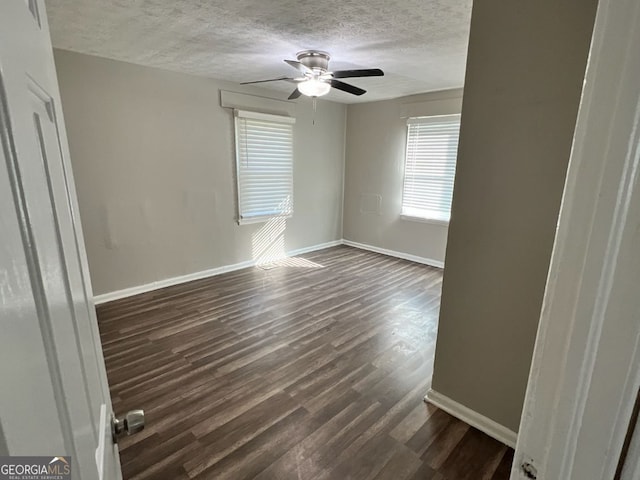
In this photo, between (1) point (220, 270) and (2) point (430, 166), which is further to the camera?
(2) point (430, 166)

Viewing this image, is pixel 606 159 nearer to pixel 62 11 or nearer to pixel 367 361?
pixel 367 361

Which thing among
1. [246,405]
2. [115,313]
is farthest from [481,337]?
[115,313]

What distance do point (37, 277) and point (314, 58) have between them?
2.79m

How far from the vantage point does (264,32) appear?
7.34 ft

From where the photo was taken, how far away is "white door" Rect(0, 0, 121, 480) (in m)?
0.30

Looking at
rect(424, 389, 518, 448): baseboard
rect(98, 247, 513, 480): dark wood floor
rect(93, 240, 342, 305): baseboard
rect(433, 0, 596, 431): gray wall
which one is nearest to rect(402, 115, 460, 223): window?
rect(98, 247, 513, 480): dark wood floor

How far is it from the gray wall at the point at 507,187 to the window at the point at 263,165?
3038mm

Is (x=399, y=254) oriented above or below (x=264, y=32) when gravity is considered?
below

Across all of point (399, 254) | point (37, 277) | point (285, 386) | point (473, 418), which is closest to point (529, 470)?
point (37, 277)

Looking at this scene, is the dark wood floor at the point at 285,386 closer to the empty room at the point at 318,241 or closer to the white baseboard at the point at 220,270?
the empty room at the point at 318,241

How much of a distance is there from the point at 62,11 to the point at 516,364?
3391 millimetres

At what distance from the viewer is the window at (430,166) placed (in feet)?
13.9

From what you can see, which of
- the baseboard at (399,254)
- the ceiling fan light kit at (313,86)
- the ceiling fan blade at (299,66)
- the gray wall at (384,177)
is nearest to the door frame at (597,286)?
the ceiling fan blade at (299,66)

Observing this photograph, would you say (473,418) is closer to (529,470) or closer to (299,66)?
(529,470)
